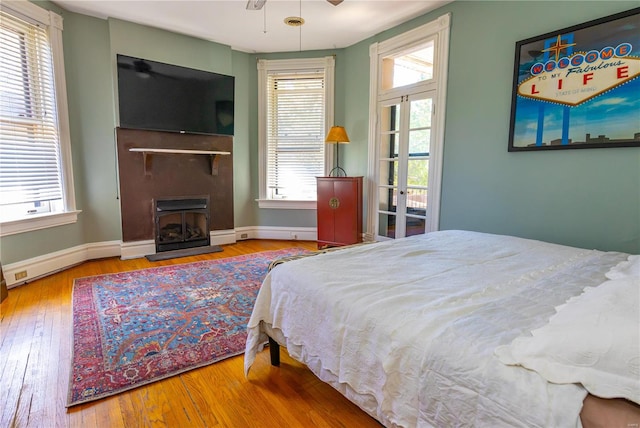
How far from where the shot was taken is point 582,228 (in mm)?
2488

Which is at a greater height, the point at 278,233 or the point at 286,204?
the point at 286,204

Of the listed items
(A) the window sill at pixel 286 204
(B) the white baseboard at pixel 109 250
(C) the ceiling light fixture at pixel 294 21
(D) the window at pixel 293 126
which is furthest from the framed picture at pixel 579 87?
(B) the white baseboard at pixel 109 250

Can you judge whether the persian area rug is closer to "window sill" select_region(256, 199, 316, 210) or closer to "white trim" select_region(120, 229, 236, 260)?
"white trim" select_region(120, 229, 236, 260)

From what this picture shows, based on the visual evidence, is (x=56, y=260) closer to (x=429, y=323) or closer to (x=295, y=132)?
(x=295, y=132)

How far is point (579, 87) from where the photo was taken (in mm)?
2416

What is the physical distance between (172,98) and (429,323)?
4279 millimetres

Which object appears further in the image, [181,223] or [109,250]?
[181,223]

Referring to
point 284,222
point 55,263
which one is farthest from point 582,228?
point 55,263

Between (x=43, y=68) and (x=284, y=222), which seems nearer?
(x=43, y=68)

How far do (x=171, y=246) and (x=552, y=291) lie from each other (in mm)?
4265

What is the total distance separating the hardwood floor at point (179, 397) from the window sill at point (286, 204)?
3.19 meters

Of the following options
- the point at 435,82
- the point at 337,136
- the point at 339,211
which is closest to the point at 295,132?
the point at 337,136

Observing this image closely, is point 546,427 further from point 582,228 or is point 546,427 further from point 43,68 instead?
point 43,68

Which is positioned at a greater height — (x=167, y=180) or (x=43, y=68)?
(x=43, y=68)
